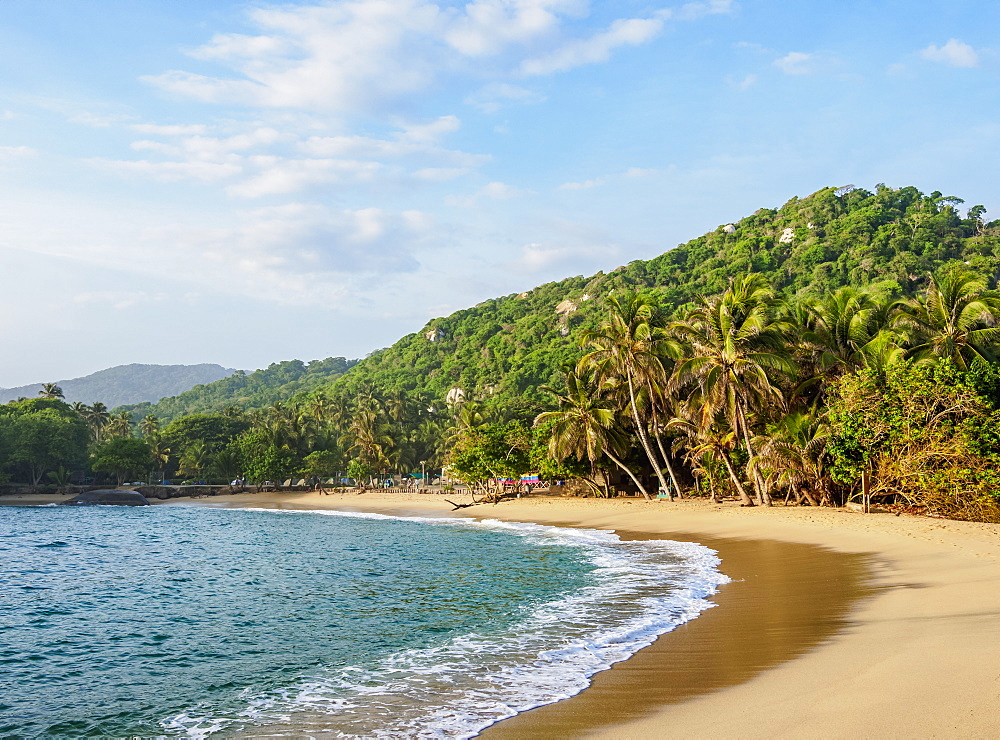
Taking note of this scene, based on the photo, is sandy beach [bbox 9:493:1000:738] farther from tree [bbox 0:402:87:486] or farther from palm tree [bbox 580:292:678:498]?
tree [bbox 0:402:87:486]

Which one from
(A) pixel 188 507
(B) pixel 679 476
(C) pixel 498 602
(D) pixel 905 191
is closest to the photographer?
(C) pixel 498 602

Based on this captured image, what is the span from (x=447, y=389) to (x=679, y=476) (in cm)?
8502

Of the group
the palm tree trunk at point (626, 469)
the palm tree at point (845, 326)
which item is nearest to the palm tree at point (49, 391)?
the palm tree trunk at point (626, 469)

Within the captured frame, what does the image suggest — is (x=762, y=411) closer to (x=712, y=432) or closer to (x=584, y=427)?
(x=712, y=432)

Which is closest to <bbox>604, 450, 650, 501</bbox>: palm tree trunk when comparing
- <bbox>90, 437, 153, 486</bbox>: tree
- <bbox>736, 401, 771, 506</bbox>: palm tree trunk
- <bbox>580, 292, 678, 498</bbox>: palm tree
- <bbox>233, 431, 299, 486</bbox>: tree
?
<bbox>580, 292, 678, 498</bbox>: palm tree

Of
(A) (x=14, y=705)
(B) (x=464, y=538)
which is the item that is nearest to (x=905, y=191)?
(B) (x=464, y=538)

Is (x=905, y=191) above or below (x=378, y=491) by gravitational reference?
above

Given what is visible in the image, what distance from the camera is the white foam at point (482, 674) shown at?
7434 mm

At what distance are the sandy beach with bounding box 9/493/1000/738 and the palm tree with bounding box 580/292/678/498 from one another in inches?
838

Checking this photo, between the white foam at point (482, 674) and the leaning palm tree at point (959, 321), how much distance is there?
57.0 ft

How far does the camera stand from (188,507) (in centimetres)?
7706

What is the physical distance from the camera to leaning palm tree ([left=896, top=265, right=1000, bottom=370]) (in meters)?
26.1

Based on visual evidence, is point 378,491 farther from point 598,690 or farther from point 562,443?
point 598,690

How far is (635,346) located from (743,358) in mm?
9394
